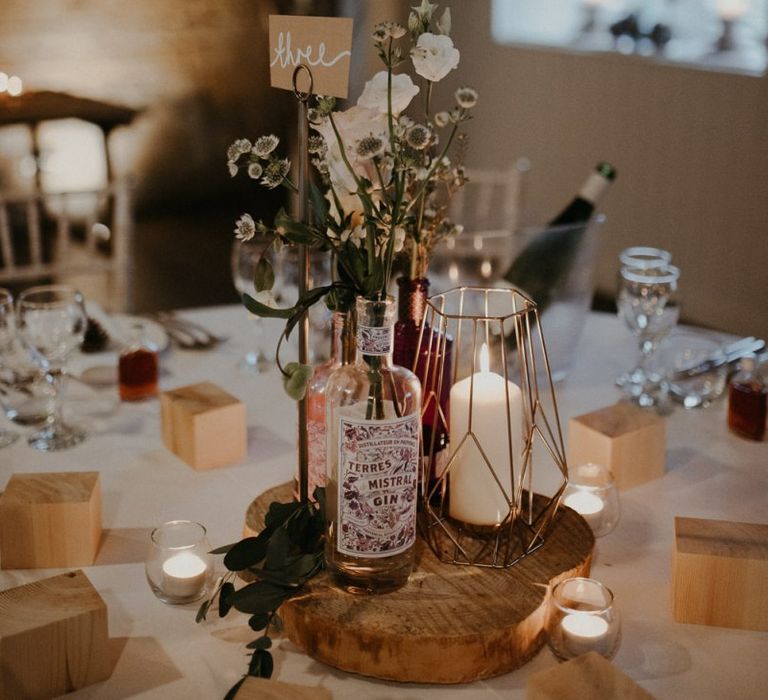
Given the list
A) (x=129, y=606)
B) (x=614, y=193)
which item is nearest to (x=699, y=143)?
(x=614, y=193)

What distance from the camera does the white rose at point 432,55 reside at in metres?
0.87

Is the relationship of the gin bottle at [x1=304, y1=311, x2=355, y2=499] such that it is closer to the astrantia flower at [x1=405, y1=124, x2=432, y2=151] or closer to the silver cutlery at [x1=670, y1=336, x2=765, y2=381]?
the astrantia flower at [x1=405, y1=124, x2=432, y2=151]

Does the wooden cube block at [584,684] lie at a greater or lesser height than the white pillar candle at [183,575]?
greater

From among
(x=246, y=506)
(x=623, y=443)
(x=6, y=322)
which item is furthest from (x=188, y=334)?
(x=623, y=443)

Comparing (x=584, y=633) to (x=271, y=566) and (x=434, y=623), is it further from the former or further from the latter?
(x=271, y=566)

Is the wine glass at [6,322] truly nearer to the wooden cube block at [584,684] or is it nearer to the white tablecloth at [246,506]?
the white tablecloth at [246,506]

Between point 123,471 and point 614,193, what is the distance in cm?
317

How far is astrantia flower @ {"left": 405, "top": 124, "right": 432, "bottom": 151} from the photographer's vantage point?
0.87 m

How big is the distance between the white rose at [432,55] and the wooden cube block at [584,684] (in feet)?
1.65

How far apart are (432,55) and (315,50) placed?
13 cm

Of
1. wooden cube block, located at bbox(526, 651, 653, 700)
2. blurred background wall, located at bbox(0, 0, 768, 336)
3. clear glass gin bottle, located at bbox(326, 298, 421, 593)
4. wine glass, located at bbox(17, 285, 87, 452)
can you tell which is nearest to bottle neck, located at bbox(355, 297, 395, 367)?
clear glass gin bottle, located at bbox(326, 298, 421, 593)

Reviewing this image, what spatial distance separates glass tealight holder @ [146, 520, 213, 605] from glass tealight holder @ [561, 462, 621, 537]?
0.41 metres

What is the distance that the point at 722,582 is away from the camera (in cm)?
97

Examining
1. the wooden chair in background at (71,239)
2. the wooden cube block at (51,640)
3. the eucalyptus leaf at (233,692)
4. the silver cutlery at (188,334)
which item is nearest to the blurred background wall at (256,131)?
the wooden chair in background at (71,239)
